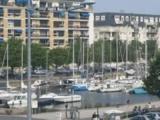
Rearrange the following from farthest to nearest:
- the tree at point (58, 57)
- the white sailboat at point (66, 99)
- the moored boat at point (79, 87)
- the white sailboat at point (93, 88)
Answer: the tree at point (58, 57)
the white sailboat at point (93, 88)
the moored boat at point (79, 87)
the white sailboat at point (66, 99)

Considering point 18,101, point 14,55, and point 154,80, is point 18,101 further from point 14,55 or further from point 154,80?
point 14,55

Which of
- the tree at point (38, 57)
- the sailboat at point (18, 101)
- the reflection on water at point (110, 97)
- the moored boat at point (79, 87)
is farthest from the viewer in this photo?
the tree at point (38, 57)

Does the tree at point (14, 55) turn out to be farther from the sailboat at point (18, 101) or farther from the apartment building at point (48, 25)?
the sailboat at point (18, 101)

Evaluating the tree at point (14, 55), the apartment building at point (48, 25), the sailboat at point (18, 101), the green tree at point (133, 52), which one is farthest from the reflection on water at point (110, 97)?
the apartment building at point (48, 25)

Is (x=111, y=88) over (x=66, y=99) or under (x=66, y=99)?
under

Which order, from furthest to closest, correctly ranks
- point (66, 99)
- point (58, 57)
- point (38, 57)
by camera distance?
point (58, 57)
point (38, 57)
point (66, 99)

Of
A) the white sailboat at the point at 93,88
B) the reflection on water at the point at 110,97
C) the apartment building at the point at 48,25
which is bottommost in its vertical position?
the reflection on water at the point at 110,97

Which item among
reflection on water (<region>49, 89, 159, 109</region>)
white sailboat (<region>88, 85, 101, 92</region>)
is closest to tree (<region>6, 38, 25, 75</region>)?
white sailboat (<region>88, 85, 101, 92</region>)

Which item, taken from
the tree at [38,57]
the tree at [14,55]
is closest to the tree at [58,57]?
the tree at [38,57]

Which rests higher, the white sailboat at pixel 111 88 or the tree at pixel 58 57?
the tree at pixel 58 57

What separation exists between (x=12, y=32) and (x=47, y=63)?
79.3ft

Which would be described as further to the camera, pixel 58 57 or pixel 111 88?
pixel 58 57

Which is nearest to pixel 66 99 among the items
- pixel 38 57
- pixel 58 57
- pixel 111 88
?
pixel 111 88

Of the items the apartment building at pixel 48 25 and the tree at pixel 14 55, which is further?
the apartment building at pixel 48 25
